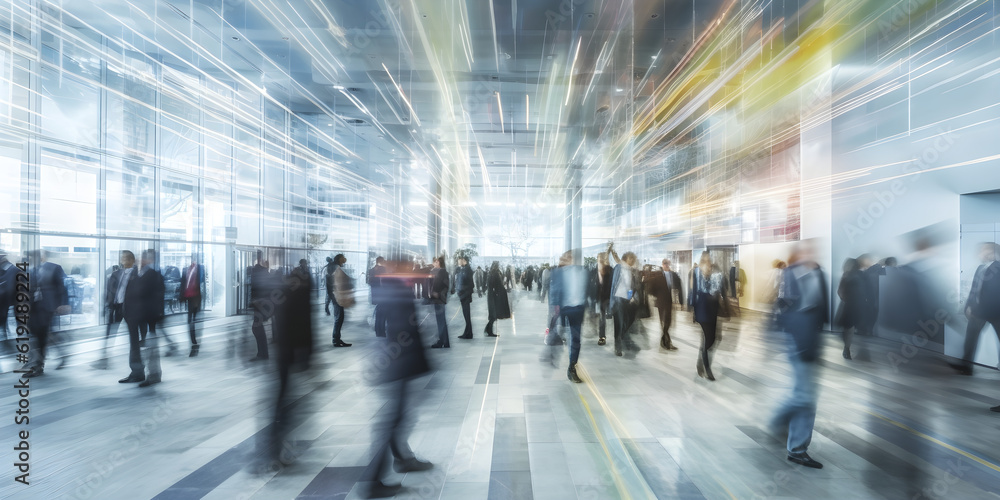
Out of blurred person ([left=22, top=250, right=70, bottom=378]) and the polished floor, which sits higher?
blurred person ([left=22, top=250, right=70, bottom=378])

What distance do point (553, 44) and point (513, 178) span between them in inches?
612

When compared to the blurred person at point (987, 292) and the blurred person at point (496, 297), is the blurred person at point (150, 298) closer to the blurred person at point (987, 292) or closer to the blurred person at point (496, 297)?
the blurred person at point (496, 297)

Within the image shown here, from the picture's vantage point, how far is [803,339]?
11.1ft

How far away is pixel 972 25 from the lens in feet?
21.6

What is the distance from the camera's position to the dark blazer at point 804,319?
3334mm

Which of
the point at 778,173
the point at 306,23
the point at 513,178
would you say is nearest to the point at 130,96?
the point at 306,23

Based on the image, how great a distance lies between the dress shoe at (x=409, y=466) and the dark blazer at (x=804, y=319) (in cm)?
290

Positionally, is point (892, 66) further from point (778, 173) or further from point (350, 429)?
point (350, 429)

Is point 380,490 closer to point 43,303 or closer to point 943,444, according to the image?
point 943,444

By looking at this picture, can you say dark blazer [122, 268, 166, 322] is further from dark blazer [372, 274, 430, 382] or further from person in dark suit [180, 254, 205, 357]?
dark blazer [372, 274, 430, 382]

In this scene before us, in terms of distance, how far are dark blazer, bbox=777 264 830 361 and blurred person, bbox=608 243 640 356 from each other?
3.68m
